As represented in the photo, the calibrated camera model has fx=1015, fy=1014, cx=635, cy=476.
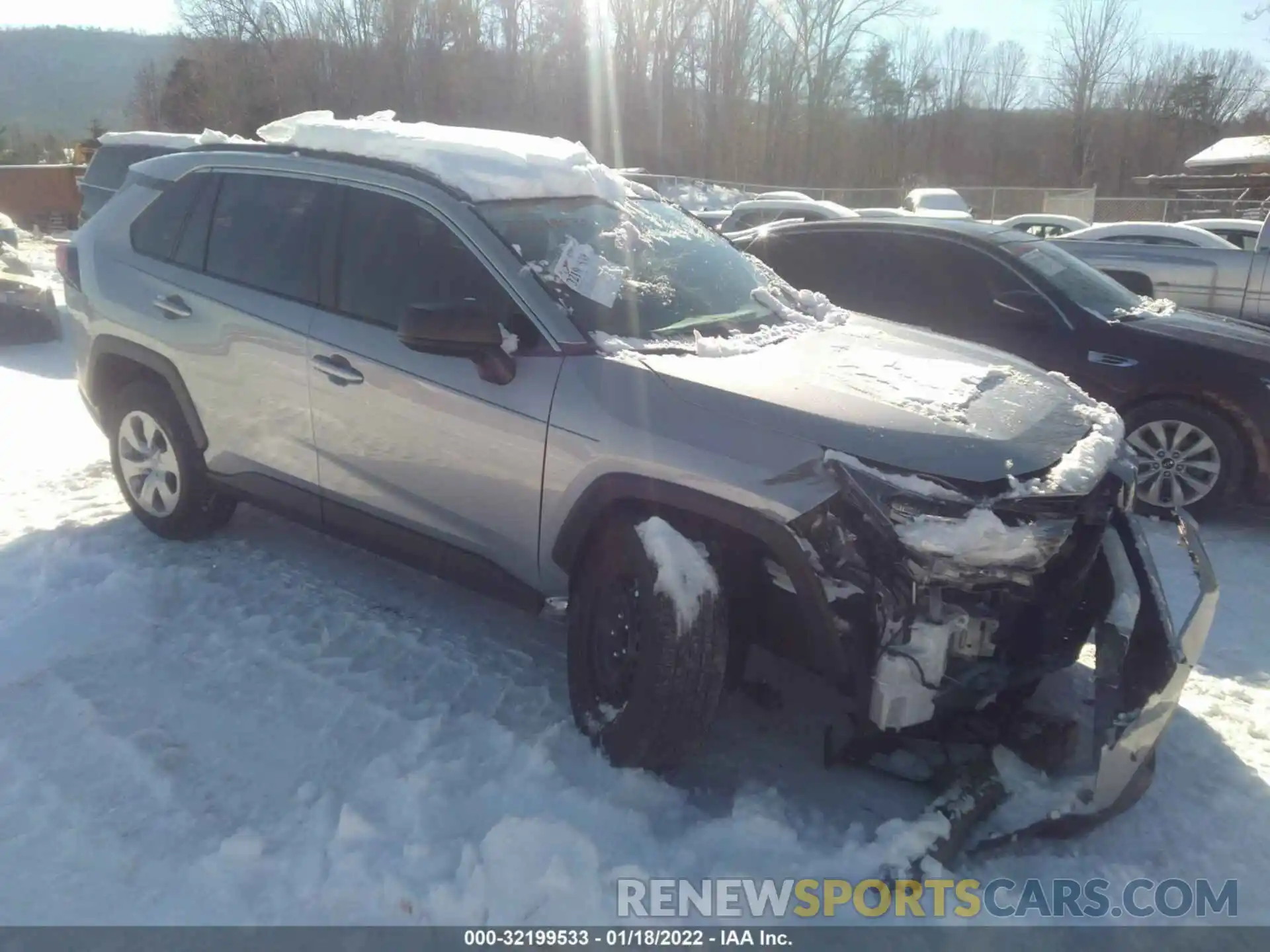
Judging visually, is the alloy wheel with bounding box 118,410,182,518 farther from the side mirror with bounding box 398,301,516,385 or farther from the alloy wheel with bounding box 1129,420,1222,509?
the alloy wheel with bounding box 1129,420,1222,509

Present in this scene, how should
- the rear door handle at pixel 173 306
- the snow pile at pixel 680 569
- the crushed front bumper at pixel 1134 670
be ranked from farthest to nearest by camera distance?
the rear door handle at pixel 173 306, the snow pile at pixel 680 569, the crushed front bumper at pixel 1134 670

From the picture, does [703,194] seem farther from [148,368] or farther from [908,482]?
[908,482]

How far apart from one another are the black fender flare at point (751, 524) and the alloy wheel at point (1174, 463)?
3.67 m

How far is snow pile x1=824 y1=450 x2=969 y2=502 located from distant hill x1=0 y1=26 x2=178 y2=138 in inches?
3886

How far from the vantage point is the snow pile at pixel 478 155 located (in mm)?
3953

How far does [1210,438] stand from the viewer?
571cm

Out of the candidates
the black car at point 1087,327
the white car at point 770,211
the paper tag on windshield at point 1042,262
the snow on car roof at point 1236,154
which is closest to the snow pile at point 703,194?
the white car at point 770,211

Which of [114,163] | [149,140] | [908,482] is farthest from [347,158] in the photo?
[114,163]

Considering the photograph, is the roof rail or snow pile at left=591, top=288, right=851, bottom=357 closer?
snow pile at left=591, top=288, right=851, bottom=357

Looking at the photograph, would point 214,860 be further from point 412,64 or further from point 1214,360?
point 412,64

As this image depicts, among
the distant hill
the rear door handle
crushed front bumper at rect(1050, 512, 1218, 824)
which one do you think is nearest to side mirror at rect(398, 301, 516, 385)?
the rear door handle

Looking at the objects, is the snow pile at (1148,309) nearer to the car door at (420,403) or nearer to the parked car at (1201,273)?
the parked car at (1201,273)

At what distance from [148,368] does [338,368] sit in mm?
1463

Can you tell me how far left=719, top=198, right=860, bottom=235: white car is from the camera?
647 inches
